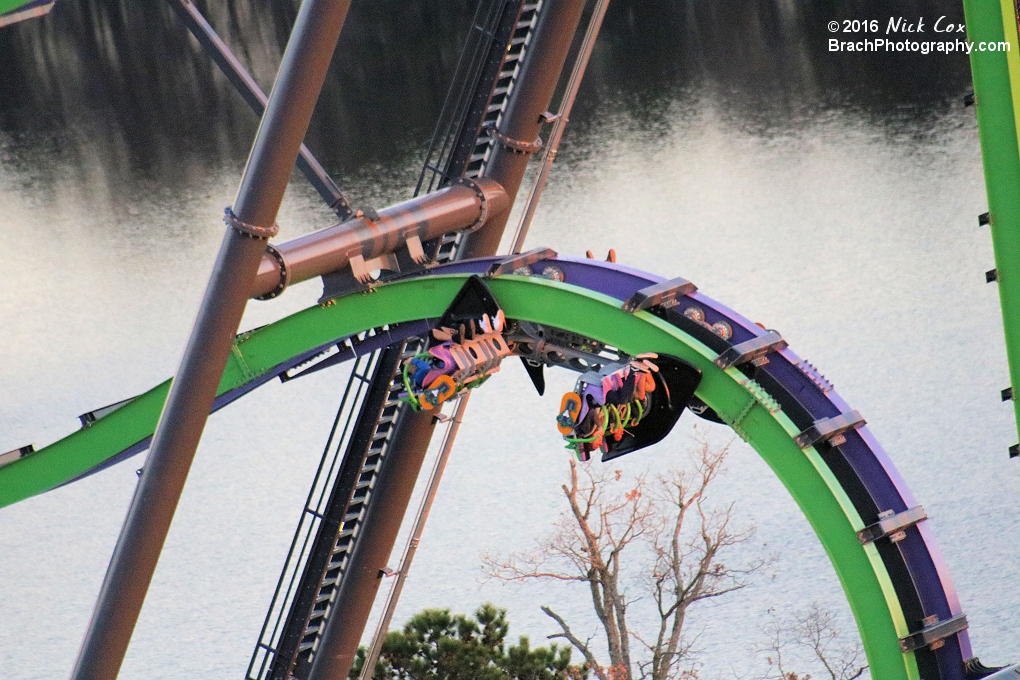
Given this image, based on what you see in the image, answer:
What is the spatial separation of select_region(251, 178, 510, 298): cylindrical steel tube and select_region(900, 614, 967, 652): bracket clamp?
4569mm

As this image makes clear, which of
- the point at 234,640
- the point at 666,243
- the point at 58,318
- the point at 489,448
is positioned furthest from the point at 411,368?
the point at 58,318

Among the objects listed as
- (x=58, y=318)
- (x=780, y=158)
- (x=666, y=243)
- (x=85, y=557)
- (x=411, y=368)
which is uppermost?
(x=780, y=158)

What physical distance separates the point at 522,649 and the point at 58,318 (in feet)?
41.8

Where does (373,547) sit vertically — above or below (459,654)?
below

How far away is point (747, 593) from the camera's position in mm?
20562

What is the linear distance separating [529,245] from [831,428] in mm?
18234

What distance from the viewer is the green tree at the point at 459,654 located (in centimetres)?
1775

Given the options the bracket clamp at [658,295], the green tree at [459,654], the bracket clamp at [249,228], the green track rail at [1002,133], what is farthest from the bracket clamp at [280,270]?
the green tree at [459,654]

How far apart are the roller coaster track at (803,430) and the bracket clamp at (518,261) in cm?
6

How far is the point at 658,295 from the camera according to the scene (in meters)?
9.60

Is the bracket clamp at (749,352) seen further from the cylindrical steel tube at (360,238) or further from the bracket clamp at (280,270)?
the bracket clamp at (280,270)

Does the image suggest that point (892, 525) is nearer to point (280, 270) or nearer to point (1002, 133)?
point (1002, 133)

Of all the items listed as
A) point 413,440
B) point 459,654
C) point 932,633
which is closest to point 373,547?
point 413,440

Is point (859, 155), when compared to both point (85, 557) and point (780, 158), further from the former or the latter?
point (85, 557)
